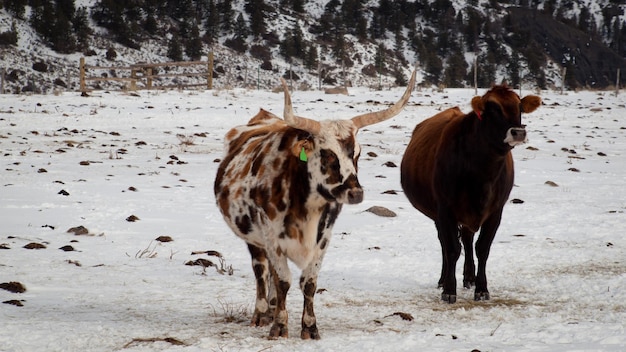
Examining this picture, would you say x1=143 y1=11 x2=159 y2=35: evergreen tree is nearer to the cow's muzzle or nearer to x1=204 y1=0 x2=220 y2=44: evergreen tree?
x1=204 y1=0 x2=220 y2=44: evergreen tree

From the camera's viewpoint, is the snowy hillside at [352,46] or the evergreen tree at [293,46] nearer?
the snowy hillside at [352,46]

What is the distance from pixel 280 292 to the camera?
4855mm

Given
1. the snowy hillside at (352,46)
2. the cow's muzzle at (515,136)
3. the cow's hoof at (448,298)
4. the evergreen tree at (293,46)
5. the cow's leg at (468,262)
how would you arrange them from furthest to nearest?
1. the evergreen tree at (293,46)
2. the snowy hillside at (352,46)
3. the cow's leg at (468,262)
4. the cow's hoof at (448,298)
5. the cow's muzzle at (515,136)

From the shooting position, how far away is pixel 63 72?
48750 millimetres

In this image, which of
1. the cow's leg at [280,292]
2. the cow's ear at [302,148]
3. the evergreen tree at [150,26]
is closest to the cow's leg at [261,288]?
the cow's leg at [280,292]

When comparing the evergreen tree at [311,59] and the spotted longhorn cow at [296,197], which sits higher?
the evergreen tree at [311,59]

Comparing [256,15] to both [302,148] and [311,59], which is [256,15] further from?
[302,148]

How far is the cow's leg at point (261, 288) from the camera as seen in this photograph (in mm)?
5133

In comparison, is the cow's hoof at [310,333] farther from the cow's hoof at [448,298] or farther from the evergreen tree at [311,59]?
the evergreen tree at [311,59]

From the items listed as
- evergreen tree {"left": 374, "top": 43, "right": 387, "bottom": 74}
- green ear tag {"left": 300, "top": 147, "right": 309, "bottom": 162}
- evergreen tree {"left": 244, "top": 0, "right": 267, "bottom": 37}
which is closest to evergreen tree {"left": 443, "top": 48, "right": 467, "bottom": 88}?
evergreen tree {"left": 374, "top": 43, "right": 387, "bottom": 74}

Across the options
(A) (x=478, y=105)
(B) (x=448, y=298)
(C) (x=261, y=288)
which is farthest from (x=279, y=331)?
(A) (x=478, y=105)

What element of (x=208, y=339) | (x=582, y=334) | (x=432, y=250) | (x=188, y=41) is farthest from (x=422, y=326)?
(x=188, y=41)

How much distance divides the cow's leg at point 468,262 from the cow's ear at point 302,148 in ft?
8.05

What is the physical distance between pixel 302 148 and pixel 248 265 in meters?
2.60
